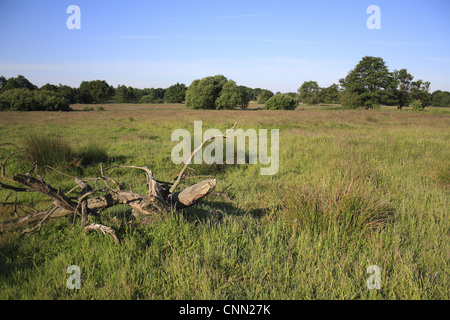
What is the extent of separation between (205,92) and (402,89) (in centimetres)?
5183

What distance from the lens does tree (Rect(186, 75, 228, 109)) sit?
51.8 m

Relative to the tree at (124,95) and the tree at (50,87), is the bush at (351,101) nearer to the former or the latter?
the tree at (124,95)

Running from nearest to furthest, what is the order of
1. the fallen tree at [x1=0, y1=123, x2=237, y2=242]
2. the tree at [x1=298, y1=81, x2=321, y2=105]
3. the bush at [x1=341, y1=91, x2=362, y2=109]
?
the fallen tree at [x1=0, y1=123, x2=237, y2=242] < the bush at [x1=341, y1=91, x2=362, y2=109] < the tree at [x1=298, y1=81, x2=321, y2=105]

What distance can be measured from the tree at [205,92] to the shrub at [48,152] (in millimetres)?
46364

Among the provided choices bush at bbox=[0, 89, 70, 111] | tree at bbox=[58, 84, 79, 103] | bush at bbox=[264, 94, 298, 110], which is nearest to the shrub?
bush at bbox=[0, 89, 70, 111]

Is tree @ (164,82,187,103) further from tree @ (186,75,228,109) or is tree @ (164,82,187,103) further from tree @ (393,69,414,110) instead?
tree @ (393,69,414,110)

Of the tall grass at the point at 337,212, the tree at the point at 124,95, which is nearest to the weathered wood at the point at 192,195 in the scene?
the tall grass at the point at 337,212

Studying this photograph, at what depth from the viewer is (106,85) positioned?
84500 millimetres

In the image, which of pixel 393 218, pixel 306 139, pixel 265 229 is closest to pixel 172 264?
pixel 265 229

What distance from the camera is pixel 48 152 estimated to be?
6523 mm

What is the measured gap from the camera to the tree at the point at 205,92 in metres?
51.8

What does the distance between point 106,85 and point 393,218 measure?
95539 mm

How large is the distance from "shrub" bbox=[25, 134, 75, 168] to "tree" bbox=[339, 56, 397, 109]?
204 ft

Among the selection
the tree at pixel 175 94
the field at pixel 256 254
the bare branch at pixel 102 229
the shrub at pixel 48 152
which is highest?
the tree at pixel 175 94
